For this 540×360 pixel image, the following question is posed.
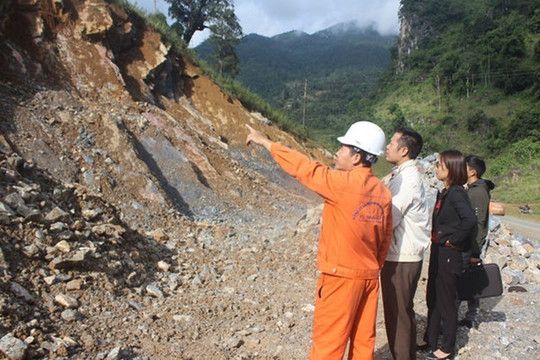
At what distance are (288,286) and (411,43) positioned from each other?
7286 cm

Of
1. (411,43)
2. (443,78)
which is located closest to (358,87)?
(411,43)

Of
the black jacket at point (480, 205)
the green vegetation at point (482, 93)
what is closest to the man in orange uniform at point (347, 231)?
the black jacket at point (480, 205)

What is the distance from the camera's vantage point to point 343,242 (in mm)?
2385

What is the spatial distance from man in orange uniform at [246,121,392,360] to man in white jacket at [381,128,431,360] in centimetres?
41

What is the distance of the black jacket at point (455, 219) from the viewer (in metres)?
3.12

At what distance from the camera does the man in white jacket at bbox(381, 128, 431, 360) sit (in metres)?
2.82

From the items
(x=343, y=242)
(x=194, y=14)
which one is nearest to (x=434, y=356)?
(x=343, y=242)

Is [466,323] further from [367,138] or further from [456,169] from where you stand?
[367,138]

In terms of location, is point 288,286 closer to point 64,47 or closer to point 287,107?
point 64,47

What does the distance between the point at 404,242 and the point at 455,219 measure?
646 mm

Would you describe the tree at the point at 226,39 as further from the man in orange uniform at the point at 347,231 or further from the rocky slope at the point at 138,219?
the man in orange uniform at the point at 347,231

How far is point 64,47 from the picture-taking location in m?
11.0

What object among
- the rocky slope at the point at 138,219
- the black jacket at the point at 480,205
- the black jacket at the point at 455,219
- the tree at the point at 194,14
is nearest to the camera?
the black jacket at the point at 455,219

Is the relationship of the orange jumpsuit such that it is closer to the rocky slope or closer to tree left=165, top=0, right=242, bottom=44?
the rocky slope
